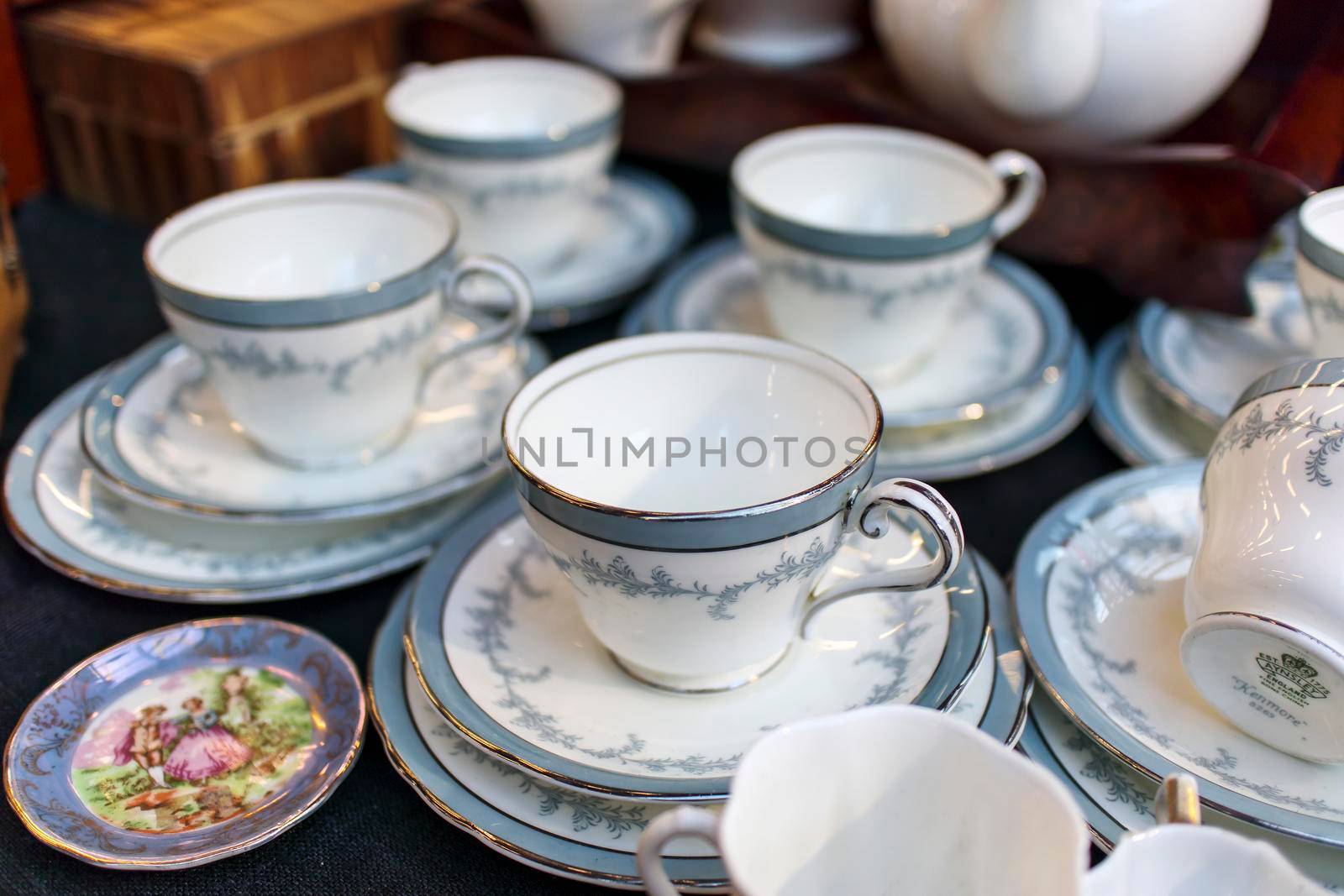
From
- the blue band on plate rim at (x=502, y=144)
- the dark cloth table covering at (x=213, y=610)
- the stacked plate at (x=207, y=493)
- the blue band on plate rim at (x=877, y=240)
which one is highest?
the blue band on plate rim at (x=502, y=144)

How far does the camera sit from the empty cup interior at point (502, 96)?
80 centimetres

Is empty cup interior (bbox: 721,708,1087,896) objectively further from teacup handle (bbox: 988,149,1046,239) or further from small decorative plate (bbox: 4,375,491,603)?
teacup handle (bbox: 988,149,1046,239)

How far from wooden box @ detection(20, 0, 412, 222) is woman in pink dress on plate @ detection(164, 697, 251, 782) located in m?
0.43

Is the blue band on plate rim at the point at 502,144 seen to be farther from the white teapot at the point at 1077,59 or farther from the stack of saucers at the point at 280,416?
the white teapot at the point at 1077,59

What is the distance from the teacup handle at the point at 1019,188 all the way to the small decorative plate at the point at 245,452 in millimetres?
277

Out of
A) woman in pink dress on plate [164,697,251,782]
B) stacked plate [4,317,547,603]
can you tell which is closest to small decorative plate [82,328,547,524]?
stacked plate [4,317,547,603]

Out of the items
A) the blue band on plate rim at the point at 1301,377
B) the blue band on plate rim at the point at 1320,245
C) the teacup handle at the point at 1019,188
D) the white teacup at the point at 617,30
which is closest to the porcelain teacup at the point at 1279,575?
the blue band on plate rim at the point at 1301,377

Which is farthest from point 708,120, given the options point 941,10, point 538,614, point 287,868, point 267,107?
point 287,868

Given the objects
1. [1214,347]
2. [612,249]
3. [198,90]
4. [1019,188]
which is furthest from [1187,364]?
[198,90]

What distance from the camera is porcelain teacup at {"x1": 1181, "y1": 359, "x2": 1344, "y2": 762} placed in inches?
14.6

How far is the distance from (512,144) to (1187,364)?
42 cm

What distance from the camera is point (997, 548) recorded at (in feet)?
1.78

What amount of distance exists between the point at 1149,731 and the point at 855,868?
14 centimetres

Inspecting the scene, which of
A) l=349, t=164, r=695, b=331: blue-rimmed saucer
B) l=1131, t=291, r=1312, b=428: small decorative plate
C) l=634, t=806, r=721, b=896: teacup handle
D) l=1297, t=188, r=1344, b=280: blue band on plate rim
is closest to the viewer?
l=634, t=806, r=721, b=896: teacup handle
